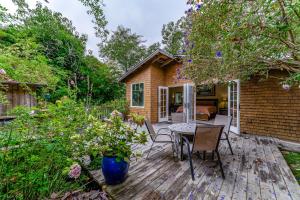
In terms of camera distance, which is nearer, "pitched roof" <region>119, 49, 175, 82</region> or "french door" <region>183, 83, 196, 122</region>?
"french door" <region>183, 83, 196, 122</region>

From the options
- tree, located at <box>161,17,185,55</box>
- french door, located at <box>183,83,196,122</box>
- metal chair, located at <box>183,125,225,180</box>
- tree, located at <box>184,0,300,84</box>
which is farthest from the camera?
tree, located at <box>161,17,185,55</box>

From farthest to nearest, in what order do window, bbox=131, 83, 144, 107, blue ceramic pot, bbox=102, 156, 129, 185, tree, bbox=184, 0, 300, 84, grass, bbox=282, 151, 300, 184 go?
window, bbox=131, 83, 144, 107 < grass, bbox=282, 151, 300, 184 < blue ceramic pot, bbox=102, 156, 129, 185 < tree, bbox=184, 0, 300, 84

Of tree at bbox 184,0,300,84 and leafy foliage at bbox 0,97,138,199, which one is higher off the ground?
tree at bbox 184,0,300,84

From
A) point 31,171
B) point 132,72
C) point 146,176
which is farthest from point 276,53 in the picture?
point 132,72

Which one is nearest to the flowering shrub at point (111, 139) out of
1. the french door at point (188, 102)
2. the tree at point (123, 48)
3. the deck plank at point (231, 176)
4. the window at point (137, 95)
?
the deck plank at point (231, 176)

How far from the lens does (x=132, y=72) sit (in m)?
8.38

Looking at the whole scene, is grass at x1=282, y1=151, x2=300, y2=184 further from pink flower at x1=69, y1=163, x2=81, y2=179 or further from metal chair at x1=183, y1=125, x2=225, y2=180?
pink flower at x1=69, y1=163, x2=81, y2=179

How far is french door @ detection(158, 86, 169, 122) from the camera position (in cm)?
799

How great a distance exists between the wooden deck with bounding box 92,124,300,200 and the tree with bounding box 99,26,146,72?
14.1 m

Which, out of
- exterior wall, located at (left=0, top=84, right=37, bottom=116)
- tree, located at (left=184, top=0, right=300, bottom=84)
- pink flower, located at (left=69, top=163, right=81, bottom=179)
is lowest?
pink flower, located at (left=69, top=163, right=81, bottom=179)

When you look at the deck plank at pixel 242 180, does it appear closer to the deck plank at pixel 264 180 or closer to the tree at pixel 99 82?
the deck plank at pixel 264 180

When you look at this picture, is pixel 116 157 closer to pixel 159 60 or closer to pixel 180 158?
pixel 180 158

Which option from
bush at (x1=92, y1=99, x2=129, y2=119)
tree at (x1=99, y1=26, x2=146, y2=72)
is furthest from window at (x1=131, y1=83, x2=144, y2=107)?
tree at (x1=99, y1=26, x2=146, y2=72)

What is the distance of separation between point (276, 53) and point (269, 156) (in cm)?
235
